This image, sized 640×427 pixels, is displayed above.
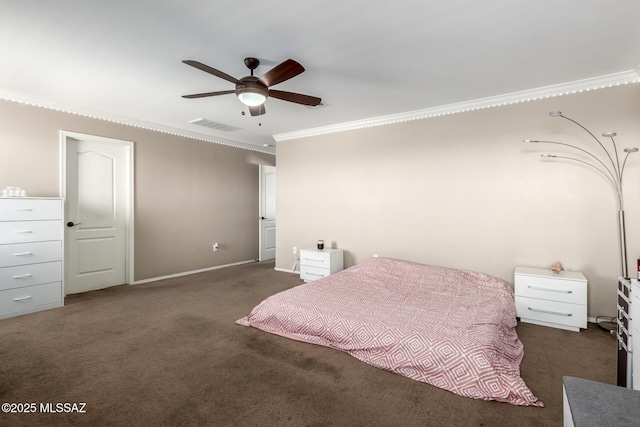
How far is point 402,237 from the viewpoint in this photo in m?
4.35

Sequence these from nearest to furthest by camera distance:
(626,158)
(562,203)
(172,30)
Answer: (172,30), (626,158), (562,203)

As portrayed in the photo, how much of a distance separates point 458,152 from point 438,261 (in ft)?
4.65

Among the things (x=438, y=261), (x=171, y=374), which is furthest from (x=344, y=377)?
(x=438, y=261)

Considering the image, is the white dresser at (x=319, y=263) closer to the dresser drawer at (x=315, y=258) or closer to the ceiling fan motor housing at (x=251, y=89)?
the dresser drawer at (x=315, y=258)

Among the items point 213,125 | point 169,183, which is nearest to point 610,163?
point 213,125

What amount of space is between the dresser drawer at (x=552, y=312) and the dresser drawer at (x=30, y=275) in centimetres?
499

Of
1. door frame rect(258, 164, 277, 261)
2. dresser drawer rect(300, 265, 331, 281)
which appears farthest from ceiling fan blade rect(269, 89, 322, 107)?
door frame rect(258, 164, 277, 261)

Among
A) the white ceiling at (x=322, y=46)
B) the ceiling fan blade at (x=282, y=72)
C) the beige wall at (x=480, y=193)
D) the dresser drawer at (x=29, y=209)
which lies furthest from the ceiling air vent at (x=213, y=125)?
the ceiling fan blade at (x=282, y=72)

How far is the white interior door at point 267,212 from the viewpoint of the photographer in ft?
21.3

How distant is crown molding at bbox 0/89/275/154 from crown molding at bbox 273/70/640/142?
1825 mm

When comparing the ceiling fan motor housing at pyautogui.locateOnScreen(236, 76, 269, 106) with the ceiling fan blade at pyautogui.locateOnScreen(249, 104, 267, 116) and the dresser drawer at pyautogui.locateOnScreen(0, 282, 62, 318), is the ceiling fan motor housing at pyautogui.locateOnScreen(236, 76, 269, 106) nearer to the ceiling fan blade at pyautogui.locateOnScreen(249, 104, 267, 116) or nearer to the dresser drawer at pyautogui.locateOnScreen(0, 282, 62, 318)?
the ceiling fan blade at pyautogui.locateOnScreen(249, 104, 267, 116)

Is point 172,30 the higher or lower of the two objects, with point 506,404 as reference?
higher

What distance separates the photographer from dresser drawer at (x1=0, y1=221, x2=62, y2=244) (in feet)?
10.4

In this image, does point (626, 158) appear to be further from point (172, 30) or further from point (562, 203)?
point (172, 30)
